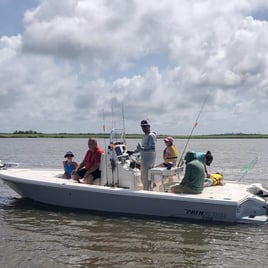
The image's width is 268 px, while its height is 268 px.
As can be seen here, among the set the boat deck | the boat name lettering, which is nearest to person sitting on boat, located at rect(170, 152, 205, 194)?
the boat deck

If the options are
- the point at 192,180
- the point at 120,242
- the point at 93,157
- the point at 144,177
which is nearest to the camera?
the point at 120,242

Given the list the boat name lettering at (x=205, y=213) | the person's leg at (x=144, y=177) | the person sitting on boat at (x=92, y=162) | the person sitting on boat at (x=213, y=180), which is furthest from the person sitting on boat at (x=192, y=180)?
the person sitting on boat at (x=92, y=162)

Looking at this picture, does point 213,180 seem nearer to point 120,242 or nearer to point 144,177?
point 144,177

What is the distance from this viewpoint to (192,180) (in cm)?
926

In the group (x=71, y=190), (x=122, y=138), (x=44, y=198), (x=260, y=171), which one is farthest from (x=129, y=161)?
(x=260, y=171)

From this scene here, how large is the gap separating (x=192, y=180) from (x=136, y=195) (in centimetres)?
123

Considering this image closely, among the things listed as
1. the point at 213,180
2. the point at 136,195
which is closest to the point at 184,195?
the point at 136,195

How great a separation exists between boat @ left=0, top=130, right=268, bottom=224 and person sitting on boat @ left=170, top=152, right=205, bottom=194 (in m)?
0.18

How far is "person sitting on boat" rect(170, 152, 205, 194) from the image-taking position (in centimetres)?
923

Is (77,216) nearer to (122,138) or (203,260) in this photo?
(122,138)

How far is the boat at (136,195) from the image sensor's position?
29.6 feet

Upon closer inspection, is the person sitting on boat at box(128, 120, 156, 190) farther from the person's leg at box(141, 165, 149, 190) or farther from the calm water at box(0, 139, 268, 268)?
the calm water at box(0, 139, 268, 268)

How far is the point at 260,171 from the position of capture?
20922mm

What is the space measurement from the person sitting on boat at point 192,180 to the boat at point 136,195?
18 cm
